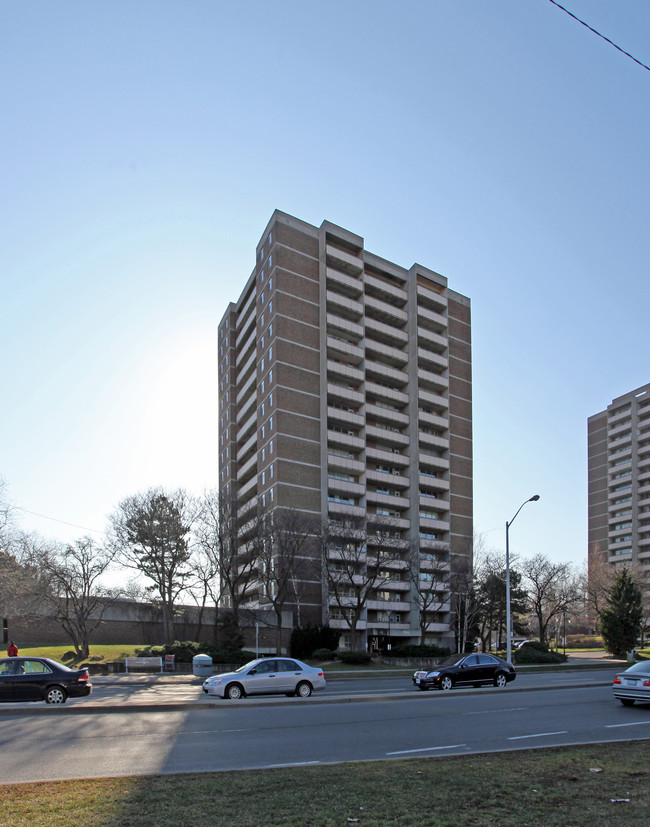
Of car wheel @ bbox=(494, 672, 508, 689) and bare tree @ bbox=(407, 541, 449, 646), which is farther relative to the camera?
bare tree @ bbox=(407, 541, 449, 646)

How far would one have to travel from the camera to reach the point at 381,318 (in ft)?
289

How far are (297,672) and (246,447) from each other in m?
62.0

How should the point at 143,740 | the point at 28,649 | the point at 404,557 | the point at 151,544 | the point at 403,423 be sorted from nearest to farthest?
the point at 143,740 → the point at 151,544 → the point at 28,649 → the point at 404,557 → the point at 403,423

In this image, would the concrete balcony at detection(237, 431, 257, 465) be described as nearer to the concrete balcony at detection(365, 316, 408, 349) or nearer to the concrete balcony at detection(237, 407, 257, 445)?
the concrete balcony at detection(237, 407, 257, 445)

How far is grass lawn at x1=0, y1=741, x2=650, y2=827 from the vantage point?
25.1 feet

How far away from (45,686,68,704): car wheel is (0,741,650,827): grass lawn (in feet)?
43.4

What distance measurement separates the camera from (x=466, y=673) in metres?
28.1

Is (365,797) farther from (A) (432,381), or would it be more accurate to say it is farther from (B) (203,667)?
(A) (432,381)

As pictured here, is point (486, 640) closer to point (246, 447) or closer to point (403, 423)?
point (403, 423)

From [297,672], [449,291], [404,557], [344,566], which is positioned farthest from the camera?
[449,291]

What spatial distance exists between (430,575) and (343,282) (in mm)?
33786

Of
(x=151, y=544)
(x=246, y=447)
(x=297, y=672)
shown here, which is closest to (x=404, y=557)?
(x=246, y=447)

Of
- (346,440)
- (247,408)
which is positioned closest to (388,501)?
(346,440)

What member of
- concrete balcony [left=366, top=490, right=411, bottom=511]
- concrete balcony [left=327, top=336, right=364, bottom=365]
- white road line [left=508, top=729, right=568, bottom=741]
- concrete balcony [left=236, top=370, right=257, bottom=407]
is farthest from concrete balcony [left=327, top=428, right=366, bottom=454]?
white road line [left=508, top=729, right=568, bottom=741]
